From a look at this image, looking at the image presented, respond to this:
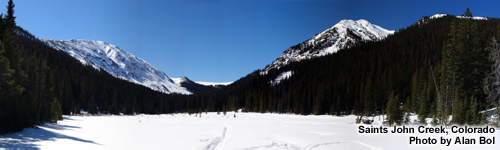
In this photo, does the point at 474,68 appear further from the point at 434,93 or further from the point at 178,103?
the point at 178,103

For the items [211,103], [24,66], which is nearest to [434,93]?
[24,66]

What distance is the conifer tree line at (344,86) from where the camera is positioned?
22328 millimetres

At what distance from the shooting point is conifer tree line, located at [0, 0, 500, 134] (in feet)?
73.3

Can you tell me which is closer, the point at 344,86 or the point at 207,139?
the point at 207,139

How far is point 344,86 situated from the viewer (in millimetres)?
66688

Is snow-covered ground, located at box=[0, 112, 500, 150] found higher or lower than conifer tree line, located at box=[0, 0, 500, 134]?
lower

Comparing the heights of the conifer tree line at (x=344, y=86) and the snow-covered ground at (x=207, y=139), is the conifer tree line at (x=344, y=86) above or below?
above

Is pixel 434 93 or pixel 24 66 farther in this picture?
pixel 434 93

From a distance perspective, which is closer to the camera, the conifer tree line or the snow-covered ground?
the snow-covered ground

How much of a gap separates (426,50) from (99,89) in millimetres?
117768

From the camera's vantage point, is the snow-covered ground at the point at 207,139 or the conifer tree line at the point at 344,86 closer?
the snow-covered ground at the point at 207,139

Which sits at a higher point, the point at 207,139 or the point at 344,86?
the point at 344,86

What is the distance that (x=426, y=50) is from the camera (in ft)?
232

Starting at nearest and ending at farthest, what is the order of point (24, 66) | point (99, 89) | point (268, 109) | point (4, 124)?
point (4, 124)
point (24, 66)
point (268, 109)
point (99, 89)
